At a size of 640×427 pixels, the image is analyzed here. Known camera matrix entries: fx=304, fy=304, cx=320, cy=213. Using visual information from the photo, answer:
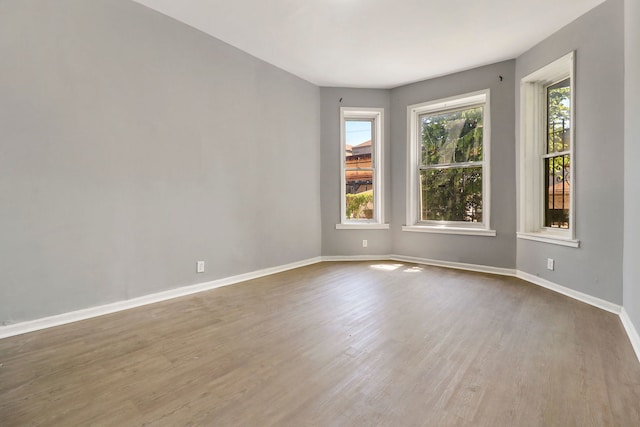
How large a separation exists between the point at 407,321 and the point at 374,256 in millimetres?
2651

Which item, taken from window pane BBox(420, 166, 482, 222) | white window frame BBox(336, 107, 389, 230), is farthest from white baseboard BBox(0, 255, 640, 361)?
window pane BBox(420, 166, 482, 222)

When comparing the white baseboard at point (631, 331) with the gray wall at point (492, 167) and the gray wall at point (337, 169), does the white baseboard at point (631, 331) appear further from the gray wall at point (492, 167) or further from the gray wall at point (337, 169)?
the gray wall at point (337, 169)

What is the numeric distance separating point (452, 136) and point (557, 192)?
162cm

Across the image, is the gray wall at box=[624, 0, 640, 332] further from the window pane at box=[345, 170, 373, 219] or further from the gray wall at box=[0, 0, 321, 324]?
the gray wall at box=[0, 0, 321, 324]

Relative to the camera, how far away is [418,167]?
4.97m

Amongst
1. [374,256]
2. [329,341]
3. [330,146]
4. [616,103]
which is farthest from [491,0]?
[374,256]

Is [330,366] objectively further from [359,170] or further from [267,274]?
[359,170]

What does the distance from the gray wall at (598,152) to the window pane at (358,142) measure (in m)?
2.66

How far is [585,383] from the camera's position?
1.67 metres

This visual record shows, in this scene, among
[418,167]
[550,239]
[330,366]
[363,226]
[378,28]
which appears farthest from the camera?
[363,226]

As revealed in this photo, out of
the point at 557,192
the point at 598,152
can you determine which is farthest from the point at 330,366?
the point at 557,192

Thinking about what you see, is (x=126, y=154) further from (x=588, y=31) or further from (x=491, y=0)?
(x=588, y=31)

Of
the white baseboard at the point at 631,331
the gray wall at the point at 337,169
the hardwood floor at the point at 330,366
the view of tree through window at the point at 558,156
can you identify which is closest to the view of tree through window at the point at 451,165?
the gray wall at the point at 337,169

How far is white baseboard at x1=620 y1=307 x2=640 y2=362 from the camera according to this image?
2.02 metres
